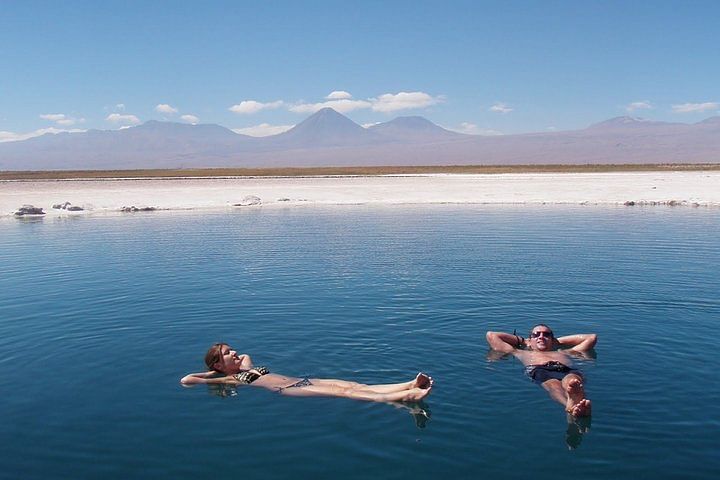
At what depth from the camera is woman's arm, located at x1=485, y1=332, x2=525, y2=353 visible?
45.8ft

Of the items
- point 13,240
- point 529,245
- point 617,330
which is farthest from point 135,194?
point 617,330

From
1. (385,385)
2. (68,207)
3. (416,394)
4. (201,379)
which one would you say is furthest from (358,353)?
(68,207)

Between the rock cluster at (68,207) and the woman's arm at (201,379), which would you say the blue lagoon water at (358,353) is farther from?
the rock cluster at (68,207)

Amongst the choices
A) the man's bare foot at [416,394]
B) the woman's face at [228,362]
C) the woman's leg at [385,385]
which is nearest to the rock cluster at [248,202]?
the woman's face at [228,362]

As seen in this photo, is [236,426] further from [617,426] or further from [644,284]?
[644,284]

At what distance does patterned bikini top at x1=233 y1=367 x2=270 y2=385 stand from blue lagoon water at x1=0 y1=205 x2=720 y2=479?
260mm

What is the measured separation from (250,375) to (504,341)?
5.44 m

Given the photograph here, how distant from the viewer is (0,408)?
1177 cm

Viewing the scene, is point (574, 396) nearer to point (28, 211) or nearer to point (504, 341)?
point (504, 341)

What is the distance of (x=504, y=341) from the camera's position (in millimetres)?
14062

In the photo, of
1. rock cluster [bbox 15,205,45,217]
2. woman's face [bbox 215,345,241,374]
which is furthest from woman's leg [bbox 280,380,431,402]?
rock cluster [bbox 15,205,45,217]

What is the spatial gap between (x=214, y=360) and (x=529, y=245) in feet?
61.3

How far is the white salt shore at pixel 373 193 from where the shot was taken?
53625mm

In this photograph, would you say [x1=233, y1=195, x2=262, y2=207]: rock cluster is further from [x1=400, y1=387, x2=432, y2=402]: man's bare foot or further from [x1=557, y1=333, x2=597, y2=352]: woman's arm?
[x1=400, y1=387, x2=432, y2=402]: man's bare foot
